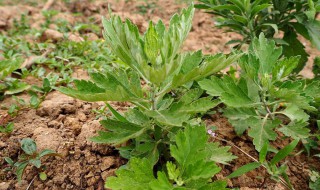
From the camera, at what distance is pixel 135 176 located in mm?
1560

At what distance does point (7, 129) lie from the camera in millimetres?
2041

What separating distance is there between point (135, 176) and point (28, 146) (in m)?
0.69

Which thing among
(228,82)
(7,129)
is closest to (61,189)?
(7,129)

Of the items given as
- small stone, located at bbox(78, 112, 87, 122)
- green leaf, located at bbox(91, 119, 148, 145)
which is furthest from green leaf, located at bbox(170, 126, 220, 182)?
small stone, located at bbox(78, 112, 87, 122)

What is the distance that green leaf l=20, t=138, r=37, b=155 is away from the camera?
1.86m

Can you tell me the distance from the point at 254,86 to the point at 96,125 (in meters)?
0.99

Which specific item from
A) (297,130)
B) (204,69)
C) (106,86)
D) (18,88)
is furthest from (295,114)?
(18,88)

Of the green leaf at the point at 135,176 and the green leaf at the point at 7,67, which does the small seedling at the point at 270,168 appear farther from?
the green leaf at the point at 7,67

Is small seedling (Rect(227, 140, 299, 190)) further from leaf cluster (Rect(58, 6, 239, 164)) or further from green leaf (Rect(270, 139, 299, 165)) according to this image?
leaf cluster (Rect(58, 6, 239, 164))

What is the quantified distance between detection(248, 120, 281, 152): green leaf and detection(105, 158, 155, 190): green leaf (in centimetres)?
63

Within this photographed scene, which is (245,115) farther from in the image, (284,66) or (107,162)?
(107,162)

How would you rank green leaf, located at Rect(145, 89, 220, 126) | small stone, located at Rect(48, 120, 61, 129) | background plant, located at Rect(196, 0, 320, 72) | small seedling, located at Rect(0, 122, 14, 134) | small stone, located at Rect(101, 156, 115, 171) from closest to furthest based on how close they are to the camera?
green leaf, located at Rect(145, 89, 220, 126), small stone, located at Rect(101, 156, 115, 171), small seedling, located at Rect(0, 122, 14, 134), small stone, located at Rect(48, 120, 61, 129), background plant, located at Rect(196, 0, 320, 72)

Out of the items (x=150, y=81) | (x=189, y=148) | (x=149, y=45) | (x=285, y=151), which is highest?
(x=149, y=45)

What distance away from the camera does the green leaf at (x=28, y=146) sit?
73.2 inches
